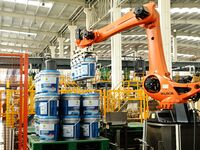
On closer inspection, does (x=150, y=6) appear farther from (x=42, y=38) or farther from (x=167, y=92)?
(x=42, y=38)

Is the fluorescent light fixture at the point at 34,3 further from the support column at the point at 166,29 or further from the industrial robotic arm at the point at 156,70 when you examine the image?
the industrial robotic arm at the point at 156,70

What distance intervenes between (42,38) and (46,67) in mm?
21918

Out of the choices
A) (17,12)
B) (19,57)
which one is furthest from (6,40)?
(19,57)

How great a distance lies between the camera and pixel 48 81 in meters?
4.78

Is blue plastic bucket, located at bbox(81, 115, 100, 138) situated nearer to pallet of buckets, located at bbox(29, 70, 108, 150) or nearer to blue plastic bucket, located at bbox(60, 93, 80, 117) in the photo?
pallet of buckets, located at bbox(29, 70, 108, 150)

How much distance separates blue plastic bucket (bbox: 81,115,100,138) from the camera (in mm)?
4824

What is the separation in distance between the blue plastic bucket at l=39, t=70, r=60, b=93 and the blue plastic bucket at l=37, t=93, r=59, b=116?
8 centimetres

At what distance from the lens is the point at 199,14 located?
18469 millimetres

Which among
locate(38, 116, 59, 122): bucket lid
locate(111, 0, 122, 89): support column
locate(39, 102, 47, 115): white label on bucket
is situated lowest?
locate(38, 116, 59, 122): bucket lid

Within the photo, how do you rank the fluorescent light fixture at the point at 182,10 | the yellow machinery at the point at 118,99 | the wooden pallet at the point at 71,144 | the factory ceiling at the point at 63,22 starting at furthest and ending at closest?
the fluorescent light fixture at the point at 182,10 < the factory ceiling at the point at 63,22 < the yellow machinery at the point at 118,99 < the wooden pallet at the point at 71,144

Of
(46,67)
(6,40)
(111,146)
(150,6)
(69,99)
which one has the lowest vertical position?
(111,146)

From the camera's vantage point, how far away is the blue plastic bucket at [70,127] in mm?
4719

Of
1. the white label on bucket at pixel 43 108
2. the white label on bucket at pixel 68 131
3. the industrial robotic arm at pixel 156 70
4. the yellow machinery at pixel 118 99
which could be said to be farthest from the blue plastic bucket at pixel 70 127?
the yellow machinery at pixel 118 99

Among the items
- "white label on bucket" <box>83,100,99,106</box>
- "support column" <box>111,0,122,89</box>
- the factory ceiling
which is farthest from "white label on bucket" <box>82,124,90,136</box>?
the factory ceiling
